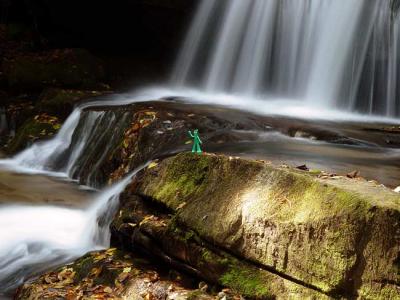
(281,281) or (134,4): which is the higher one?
(134,4)

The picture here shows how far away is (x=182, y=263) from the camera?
3818 mm

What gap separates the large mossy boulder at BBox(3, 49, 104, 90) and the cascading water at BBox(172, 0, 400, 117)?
2.56 m

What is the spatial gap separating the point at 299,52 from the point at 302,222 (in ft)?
32.3

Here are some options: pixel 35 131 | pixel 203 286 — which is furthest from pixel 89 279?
pixel 35 131

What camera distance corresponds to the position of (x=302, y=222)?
315 centimetres

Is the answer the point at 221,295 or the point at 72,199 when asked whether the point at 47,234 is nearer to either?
the point at 72,199

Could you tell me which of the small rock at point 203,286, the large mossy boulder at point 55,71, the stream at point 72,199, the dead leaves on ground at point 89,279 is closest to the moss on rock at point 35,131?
the stream at point 72,199

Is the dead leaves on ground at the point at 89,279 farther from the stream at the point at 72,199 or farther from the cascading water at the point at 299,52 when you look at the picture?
the cascading water at the point at 299,52

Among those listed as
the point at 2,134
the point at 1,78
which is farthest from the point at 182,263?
the point at 1,78

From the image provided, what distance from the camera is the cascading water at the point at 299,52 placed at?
36.1ft

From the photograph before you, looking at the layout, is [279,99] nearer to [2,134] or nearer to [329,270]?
[2,134]

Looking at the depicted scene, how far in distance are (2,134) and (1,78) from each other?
6.51 feet

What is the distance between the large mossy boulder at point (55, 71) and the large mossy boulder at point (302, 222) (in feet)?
32.2

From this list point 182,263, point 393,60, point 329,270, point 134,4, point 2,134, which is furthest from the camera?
point 134,4
